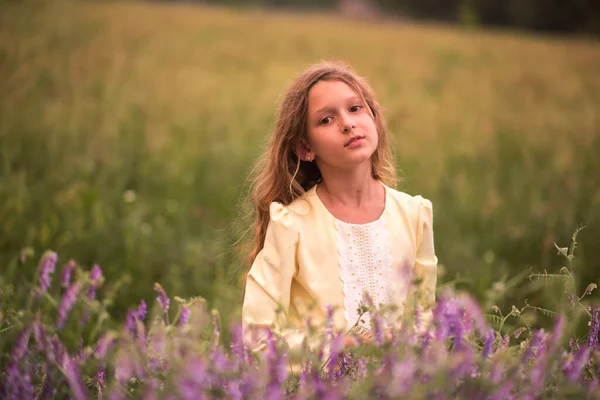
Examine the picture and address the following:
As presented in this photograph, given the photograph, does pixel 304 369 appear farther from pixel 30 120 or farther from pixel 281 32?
pixel 281 32

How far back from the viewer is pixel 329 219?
2189 millimetres

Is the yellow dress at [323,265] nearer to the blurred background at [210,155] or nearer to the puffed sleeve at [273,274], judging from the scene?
the puffed sleeve at [273,274]

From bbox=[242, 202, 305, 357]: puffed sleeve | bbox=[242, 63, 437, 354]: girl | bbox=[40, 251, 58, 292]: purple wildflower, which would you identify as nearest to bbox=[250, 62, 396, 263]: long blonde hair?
bbox=[242, 63, 437, 354]: girl

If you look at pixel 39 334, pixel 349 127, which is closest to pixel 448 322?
pixel 349 127

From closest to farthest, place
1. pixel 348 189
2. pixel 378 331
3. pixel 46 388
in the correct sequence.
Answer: pixel 378 331, pixel 46 388, pixel 348 189

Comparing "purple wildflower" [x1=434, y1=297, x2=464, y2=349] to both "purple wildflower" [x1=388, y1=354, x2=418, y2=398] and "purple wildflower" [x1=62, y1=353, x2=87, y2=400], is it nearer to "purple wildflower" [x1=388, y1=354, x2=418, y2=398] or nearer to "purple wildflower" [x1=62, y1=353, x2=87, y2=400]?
"purple wildflower" [x1=388, y1=354, x2=418, y2=398]

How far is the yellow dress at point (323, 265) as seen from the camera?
2.11 meters

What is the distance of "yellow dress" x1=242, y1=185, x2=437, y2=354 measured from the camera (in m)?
2.11

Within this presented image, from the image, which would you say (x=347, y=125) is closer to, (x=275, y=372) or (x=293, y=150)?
(x=293, y=150)

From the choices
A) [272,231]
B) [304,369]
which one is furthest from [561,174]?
[304,369]

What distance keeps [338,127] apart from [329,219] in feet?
0.96

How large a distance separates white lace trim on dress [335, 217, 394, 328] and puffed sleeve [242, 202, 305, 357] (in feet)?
0.52

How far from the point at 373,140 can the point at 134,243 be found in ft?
6.68

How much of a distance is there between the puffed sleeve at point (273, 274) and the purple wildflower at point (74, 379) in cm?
66
